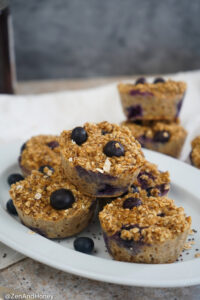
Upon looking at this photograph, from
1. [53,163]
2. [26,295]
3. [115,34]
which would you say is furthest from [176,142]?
[115,34]

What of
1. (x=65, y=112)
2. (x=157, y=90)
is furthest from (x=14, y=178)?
(x=65, y=112)

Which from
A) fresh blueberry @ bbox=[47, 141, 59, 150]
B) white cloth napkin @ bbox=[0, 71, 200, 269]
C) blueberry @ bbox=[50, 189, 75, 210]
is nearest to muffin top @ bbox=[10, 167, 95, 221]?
blueberry @ bbox=[50, 189, 75, 210]

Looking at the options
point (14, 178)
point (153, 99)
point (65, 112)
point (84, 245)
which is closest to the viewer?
point (84, 245)

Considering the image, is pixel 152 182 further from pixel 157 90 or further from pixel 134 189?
pixel 157 90

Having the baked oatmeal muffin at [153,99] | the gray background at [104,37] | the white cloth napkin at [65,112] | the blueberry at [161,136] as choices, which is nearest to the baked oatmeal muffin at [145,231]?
the blueberry at [161,136]

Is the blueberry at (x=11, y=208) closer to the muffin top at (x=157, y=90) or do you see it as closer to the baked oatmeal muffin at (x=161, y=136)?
the baked oatmeal muffin at (x=161, y=136)

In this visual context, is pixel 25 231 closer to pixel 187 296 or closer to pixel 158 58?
pixel 187 296
